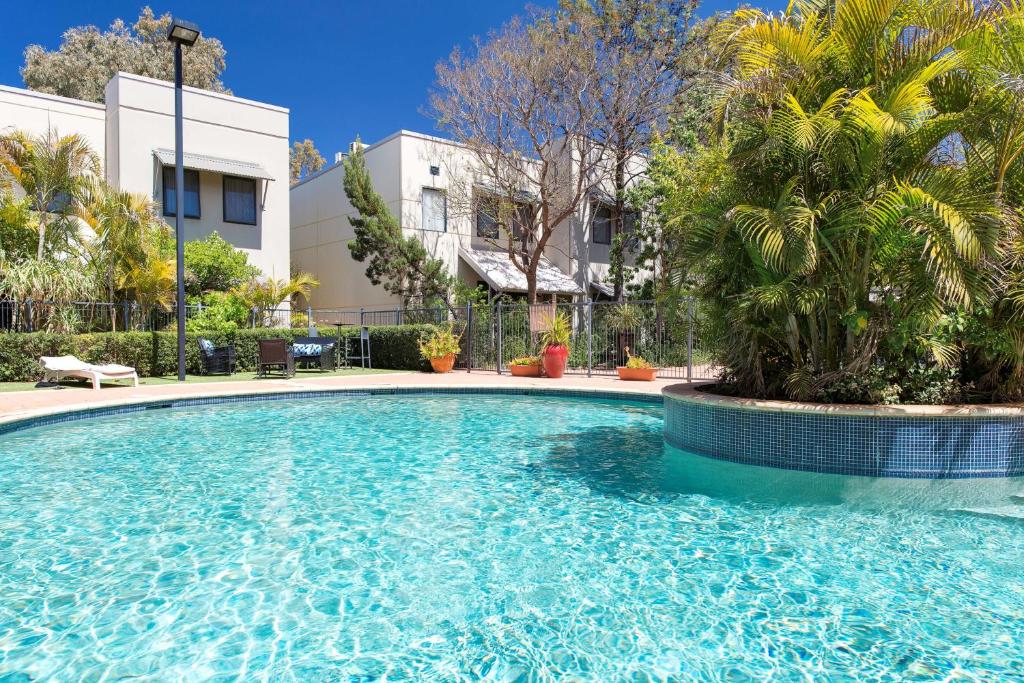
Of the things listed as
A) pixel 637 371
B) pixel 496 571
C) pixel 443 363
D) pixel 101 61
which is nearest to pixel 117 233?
pixel 443 363

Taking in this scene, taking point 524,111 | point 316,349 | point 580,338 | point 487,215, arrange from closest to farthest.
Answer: point 316,349
point 580,338
point 524,111
point 487,215

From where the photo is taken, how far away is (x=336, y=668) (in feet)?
9.81

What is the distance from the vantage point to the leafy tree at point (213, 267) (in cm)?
1844

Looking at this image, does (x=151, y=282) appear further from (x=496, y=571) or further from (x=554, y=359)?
(x=496, y=571)

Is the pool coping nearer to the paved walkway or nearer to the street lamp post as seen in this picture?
the paved walkway

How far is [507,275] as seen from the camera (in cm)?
2216

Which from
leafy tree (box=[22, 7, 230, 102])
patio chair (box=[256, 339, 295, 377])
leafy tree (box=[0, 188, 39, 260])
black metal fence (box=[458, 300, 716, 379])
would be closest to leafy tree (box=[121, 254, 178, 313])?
leafy tree (box=[0, 188, 39, 260])

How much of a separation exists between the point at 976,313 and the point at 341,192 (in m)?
20.8

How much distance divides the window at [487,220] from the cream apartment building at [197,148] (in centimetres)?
648

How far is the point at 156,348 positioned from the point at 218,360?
1.38 m

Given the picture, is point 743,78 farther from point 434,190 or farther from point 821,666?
point 434,190

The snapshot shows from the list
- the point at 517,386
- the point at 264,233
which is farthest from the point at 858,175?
the point at 264,233

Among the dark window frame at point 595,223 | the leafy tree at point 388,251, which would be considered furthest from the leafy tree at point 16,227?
the dark window frame at point 595,223

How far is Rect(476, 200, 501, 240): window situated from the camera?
823 inches
